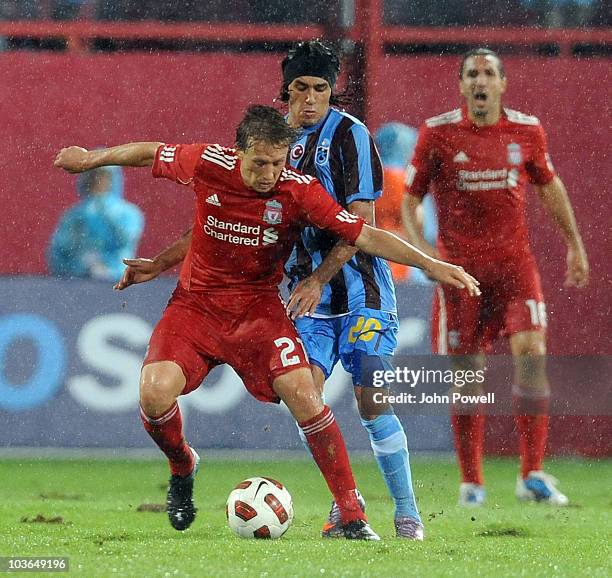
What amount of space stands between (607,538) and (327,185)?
1.86 metres

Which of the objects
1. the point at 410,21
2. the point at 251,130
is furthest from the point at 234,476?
the point at 410,21

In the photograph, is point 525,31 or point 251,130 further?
point 525,31

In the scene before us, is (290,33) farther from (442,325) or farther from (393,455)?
(393,455)

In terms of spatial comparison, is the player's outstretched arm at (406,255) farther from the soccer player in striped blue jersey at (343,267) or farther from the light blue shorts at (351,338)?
the light blue shorts at (351,338)

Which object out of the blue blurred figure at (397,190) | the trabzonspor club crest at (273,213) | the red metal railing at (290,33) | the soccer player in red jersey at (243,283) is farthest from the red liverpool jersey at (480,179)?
the red metal railing at (290,33)

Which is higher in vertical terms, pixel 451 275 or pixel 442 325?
pixel 451 275

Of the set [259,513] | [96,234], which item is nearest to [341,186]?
[259,513]

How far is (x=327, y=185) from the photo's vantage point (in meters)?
6.29

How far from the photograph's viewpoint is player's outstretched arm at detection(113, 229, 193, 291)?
20.6 ft

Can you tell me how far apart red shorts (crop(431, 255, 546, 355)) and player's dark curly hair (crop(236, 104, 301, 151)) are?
2.34 meters

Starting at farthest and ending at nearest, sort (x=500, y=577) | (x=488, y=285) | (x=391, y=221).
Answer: (x=391, y=221) < (x=488, y=285) < (x=500, y=577)

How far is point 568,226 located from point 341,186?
2123 millimetres

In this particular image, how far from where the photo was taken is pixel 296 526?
21.6ft

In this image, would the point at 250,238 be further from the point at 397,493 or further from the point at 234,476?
the point at 234,476
